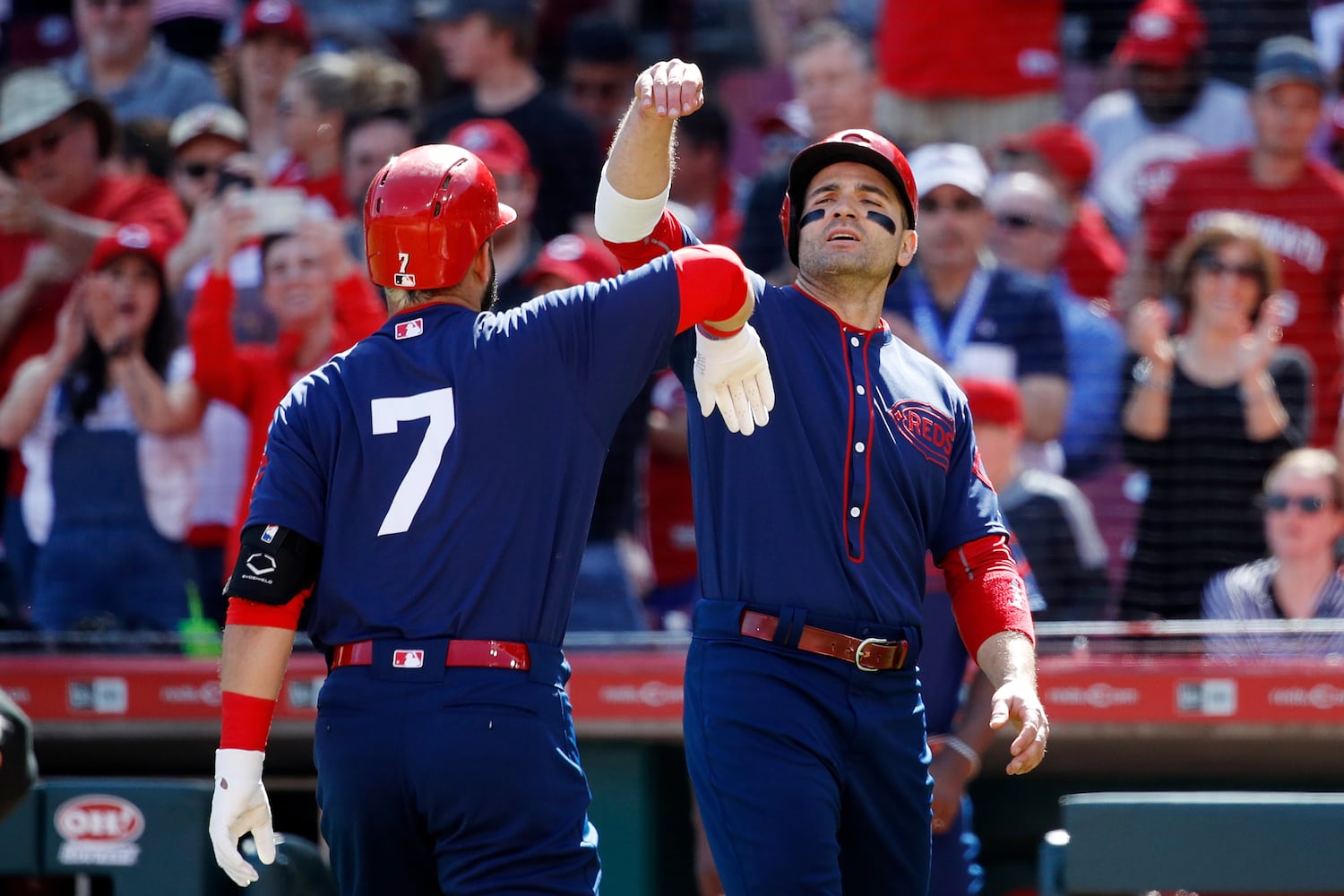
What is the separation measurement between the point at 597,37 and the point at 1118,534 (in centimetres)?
327

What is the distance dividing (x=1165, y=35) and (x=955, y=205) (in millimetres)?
1581

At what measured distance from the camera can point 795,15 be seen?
27.5ft

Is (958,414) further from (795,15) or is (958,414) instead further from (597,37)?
(795,15)

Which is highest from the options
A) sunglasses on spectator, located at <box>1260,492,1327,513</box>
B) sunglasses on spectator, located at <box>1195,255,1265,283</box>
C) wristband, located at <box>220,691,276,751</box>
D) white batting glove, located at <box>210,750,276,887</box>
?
sunglasses on spectator, located at <box>1195,255,1265,283</box>

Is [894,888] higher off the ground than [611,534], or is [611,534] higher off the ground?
[611,534]

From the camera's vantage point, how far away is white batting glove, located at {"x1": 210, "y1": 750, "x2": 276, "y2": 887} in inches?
122

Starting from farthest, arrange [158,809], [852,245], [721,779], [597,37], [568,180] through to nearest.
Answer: [597,37]
[568,180]
[158,809]
[852,245]
[721,779]

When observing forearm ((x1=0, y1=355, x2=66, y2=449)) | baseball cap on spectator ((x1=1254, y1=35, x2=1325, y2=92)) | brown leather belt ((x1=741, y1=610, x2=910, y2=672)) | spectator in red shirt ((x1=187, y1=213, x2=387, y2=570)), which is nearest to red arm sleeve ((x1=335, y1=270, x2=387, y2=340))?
spectator in red shirt ((x1=187, y1=213, x2=387, y2=570))

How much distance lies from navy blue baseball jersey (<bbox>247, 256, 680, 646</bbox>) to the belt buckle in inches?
23.6

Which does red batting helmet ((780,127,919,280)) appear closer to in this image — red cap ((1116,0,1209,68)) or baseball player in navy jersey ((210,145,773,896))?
baseball player in navy jersey ((210,145,773,896))

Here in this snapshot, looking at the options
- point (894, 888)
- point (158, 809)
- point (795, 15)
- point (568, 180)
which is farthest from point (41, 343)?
point (894, 888)

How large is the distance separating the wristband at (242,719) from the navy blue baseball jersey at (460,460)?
0.55 feet

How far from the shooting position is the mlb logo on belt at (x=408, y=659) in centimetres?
305

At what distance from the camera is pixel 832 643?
342cm
